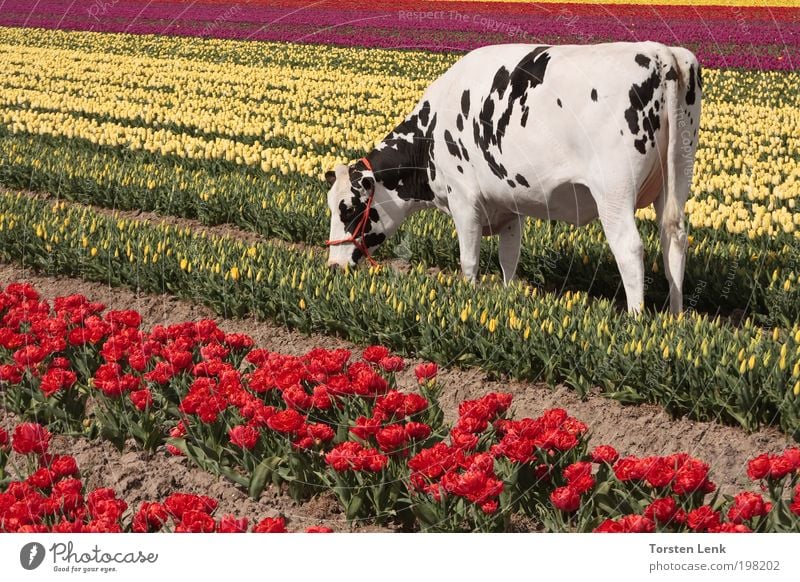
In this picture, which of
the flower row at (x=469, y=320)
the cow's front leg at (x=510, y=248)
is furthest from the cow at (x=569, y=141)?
the flower row at (x=469, y=320)

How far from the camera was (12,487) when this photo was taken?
4.14 metres

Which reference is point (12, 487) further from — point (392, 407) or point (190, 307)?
point (190, 307)

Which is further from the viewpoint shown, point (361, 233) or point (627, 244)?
point (361, 233)

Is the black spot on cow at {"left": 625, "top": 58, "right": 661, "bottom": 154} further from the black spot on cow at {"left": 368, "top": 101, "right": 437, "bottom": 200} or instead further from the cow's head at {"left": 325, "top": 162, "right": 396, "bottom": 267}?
the cow's head at {"left": 325, "top": 162, "right": 396, "bottom": 267}

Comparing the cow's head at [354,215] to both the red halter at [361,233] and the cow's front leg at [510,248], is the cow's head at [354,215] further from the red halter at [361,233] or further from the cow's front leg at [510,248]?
the cow's front leg at [510,248]

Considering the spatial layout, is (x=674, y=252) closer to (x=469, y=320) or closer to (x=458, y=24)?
(x=469, y=320)

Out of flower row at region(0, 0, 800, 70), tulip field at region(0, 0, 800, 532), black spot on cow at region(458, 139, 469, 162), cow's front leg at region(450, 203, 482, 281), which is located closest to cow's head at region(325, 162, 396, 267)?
tulip field at region(0, 0, 800, 532)

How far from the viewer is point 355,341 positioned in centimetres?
787

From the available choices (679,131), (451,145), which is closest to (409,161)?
(451,145)

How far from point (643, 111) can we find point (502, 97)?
1179mm

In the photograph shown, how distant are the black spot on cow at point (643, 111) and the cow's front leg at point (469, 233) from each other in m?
1.72

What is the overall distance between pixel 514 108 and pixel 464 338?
6.16 feet
